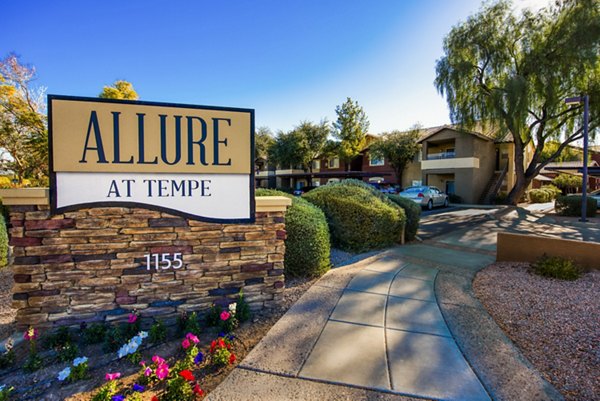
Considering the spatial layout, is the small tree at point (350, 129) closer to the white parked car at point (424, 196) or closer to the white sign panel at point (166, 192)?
the white parked car at point (424, 196)

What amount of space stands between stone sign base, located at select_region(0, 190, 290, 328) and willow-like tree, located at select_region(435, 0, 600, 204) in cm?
1865

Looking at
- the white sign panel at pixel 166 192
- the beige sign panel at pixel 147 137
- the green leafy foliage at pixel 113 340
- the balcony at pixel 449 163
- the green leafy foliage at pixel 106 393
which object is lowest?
the green leafy foliage at pixel 113 340

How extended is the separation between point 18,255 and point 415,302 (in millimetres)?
4650

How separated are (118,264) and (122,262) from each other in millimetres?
45

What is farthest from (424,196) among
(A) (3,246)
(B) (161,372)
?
(A) (3,246)

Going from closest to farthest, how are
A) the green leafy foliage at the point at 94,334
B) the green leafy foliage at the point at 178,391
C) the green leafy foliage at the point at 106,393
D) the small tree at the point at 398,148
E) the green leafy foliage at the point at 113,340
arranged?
the green leafy foliage at the point at 106,393
the green leafy foliage at the point at 178,391
the green leafy foliage at the point at 113,340
the green leafy foliage at the point at 94,334
the small tree at the point at 398,148

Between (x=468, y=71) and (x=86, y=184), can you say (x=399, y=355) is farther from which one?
(x=468, y=71)

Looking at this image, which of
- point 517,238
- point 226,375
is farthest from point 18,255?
point 517,238

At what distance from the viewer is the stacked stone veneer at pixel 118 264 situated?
9.57 feet

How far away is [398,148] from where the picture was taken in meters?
25.4

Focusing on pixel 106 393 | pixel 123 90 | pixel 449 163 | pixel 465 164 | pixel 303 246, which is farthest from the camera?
pixel 449 163

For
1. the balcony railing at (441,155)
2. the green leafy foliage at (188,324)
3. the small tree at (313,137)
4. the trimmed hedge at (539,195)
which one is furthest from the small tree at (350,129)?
the green leafy foliage at (188,324)

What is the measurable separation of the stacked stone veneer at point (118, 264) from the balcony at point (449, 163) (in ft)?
74.9

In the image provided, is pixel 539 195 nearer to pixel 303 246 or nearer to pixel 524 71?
pixel 524 71
